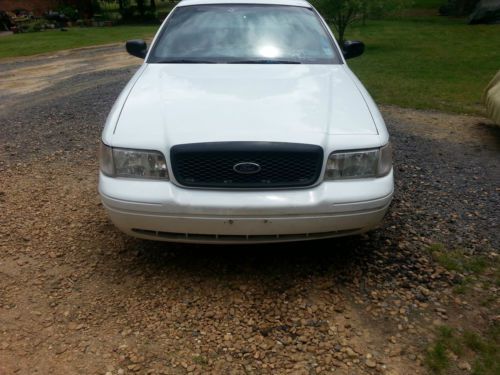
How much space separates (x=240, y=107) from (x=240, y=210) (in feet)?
2.38

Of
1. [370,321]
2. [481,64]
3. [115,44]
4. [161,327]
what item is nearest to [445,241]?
[370,321]

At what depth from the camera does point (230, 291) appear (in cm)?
298

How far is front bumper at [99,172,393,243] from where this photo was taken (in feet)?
8.89

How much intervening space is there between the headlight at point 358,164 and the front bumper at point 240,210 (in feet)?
0.18

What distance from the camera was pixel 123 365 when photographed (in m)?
2.40

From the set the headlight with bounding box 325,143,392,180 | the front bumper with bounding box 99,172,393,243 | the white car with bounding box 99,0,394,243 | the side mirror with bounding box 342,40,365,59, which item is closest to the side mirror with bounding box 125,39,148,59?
the white car with bounding box 99,0,394,243

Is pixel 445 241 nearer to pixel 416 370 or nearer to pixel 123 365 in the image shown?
pixel 416 370

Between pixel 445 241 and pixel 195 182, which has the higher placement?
pixel 195 182

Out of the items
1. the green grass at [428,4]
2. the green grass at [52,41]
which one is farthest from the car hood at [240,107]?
the green grass at [428,4]

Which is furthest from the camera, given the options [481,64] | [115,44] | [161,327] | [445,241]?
[115,44]

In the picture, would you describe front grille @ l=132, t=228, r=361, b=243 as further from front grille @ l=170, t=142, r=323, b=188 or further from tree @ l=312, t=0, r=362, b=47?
tree @ l=312, t=0, r=362, b=47

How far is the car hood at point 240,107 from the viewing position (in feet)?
9.28

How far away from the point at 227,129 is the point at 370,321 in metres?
1.37

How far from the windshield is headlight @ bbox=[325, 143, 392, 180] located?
1.37 m
